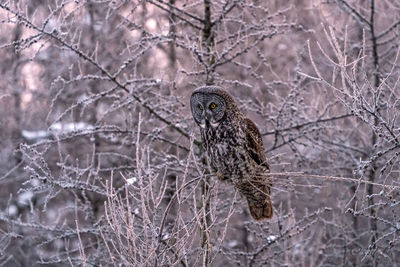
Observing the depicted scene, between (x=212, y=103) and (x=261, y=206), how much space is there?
1280 mm

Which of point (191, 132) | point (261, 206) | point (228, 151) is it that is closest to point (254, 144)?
point (228, 151)

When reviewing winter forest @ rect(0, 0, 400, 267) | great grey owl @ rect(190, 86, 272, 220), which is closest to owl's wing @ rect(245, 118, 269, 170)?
great grey owl @ rect(190, 86, 272, 220)

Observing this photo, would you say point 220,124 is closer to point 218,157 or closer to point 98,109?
point 218,157

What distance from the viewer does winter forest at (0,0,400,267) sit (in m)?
4.66

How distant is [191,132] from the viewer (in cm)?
652

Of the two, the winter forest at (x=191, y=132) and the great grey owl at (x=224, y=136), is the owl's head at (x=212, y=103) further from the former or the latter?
the winter forest at (x=191, y=132)

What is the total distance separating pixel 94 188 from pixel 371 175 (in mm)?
3383

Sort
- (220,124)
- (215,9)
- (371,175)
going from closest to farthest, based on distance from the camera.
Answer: (220,124), (215,9), (371,175)

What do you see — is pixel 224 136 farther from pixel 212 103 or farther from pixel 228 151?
pixel 212 103

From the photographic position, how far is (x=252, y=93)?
12.2 m

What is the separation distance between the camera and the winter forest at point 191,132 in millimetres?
4656

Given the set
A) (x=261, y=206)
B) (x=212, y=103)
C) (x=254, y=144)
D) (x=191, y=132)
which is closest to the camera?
(x=212, y=103)

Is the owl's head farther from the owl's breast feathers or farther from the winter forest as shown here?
the winter forest

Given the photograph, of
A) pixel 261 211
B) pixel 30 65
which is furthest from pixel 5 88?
pixel 261 211
